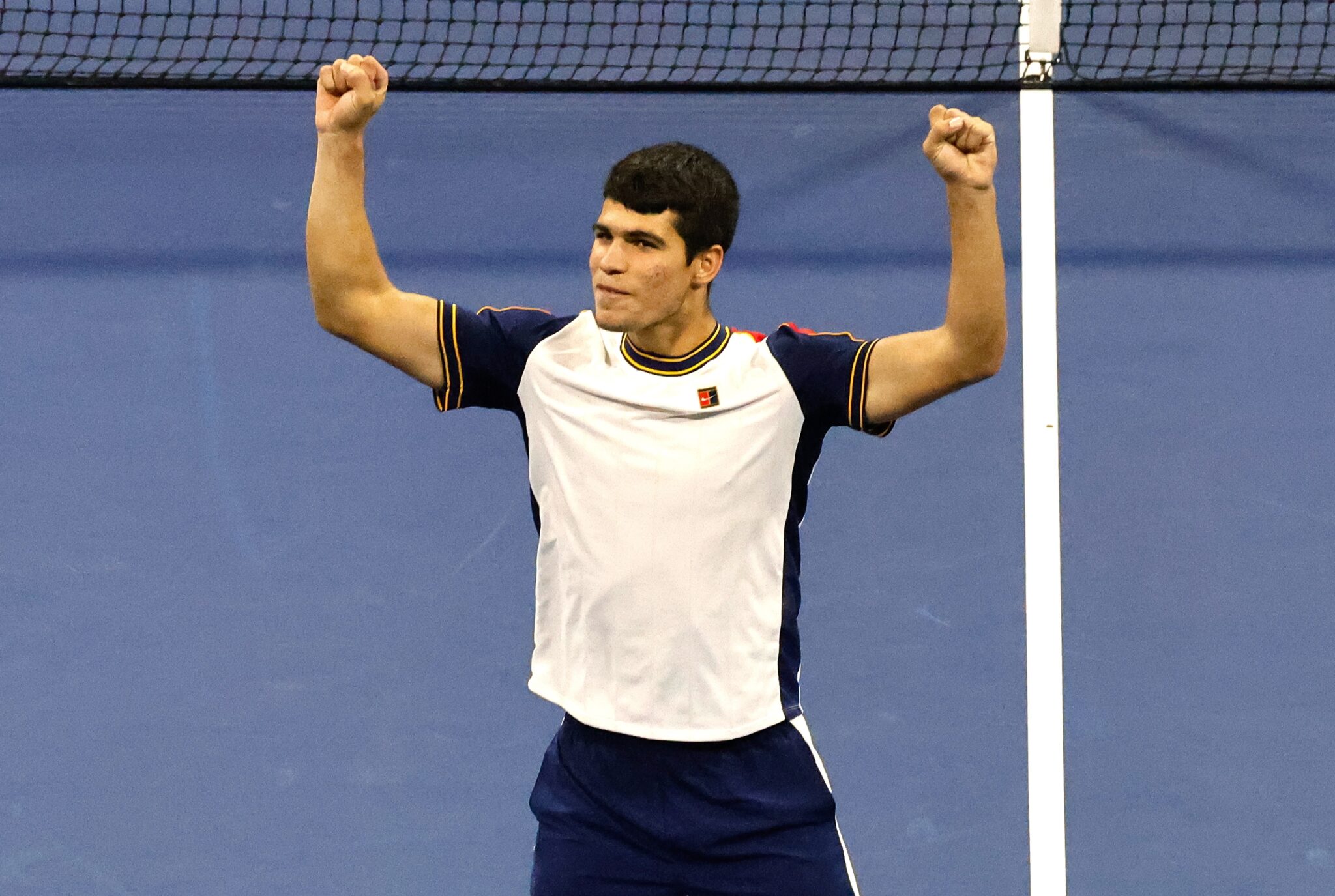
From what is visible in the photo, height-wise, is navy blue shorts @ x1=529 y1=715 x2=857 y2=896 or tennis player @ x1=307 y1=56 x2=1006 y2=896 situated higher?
tennis player @ x1=307 y1=56 x2=1006 y2=896

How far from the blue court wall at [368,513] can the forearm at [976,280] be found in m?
1.91

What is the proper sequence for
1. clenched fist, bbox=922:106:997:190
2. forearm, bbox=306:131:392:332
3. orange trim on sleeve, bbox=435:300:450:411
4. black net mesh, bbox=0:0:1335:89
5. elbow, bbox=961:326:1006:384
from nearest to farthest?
clenched fist, bbox=922:106:997:190 < elbow, bbox=961:326:1006:384 < forearm, bbox=306:131:392:332 < orange trim on sleeve, bbox=435:300:450:411 < black net mesh, bbox=0:0:1335:89

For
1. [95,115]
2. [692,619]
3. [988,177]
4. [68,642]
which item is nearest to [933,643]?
[692,619]

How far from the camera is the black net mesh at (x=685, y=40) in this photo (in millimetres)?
5031

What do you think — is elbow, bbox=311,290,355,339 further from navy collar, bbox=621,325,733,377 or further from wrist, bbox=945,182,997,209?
wrist, bbox=945,182,997,209

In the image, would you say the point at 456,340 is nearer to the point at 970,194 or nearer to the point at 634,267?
the point at 634,267

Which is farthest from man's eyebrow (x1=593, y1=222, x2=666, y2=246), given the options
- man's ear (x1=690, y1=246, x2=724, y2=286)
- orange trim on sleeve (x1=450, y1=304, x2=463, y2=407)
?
orange trim on sleeve (x1=450, y1=304, x2=463, y2=407)

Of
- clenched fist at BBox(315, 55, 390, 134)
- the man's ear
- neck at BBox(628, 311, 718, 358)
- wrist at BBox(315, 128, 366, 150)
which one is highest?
clenched fist at BBox(315, 55, 390, 134)

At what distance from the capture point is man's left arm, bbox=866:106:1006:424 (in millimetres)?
A: 2816

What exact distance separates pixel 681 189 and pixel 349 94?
2.22 feet

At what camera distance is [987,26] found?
5242 mm

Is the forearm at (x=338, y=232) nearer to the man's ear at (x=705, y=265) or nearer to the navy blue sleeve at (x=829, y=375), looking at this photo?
the man's ear at (x=705, y=265)

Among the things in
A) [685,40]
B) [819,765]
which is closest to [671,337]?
[819,765]

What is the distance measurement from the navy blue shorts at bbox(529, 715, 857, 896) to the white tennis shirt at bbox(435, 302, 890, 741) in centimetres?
8
